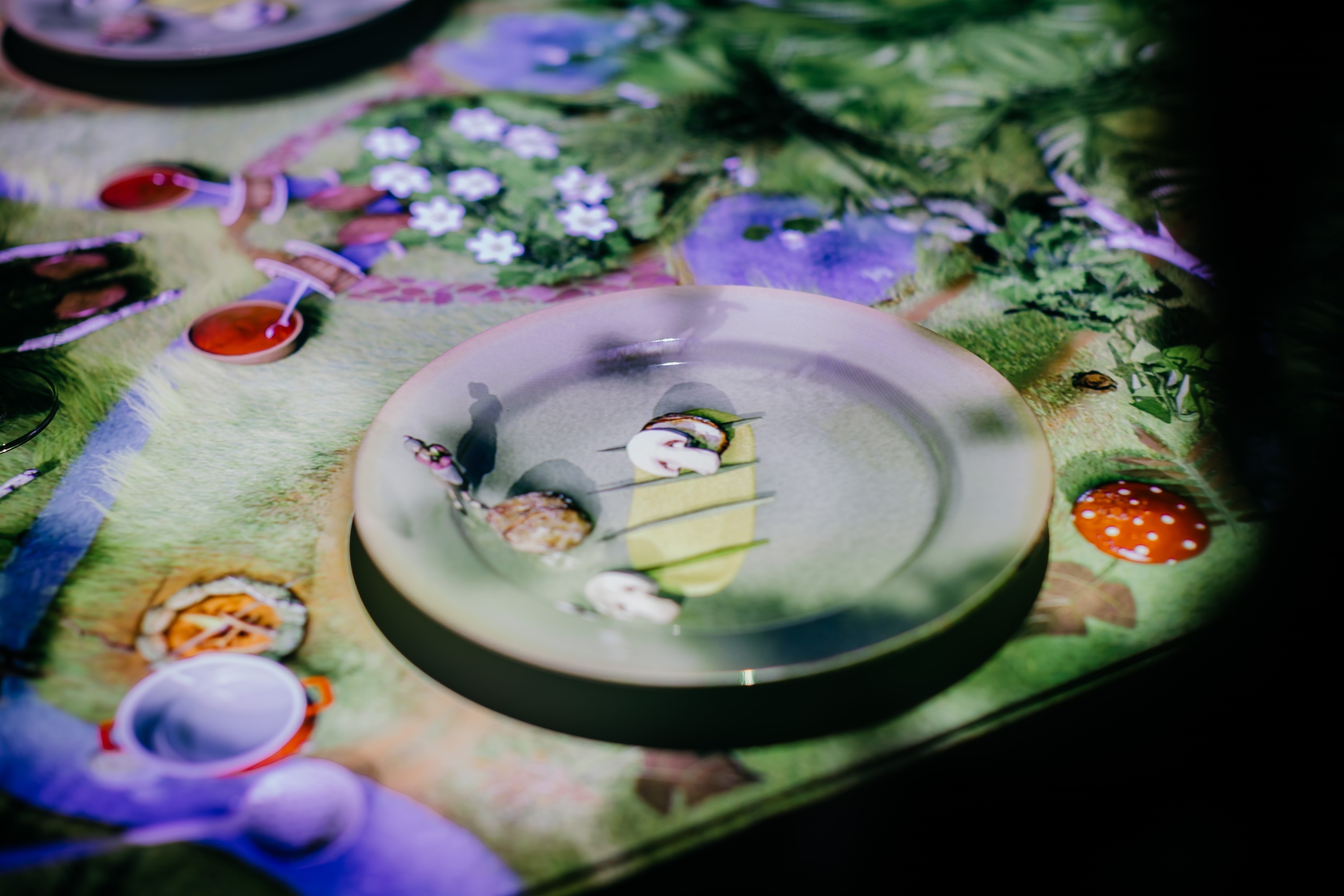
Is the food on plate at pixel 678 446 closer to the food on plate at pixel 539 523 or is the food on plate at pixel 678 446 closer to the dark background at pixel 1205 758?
the food on plate at pixel 539 523

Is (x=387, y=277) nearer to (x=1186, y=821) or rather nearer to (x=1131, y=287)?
(x=1131, y=287)

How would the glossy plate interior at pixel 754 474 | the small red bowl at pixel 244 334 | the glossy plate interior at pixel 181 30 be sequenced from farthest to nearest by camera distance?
1. the glossy plate interior at pixel 181 30
2. the small red bowl at pixel 244 334
3. the glossy plate interior at pixel 754 474

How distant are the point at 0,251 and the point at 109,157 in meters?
0.20

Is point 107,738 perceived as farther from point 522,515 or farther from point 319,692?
point 522,515

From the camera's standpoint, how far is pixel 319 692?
0.59 metres

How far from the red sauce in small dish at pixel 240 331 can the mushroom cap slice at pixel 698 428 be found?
367 mm

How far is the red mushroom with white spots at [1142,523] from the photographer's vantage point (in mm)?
662

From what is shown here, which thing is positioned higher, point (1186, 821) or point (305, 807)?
point (305, 807)

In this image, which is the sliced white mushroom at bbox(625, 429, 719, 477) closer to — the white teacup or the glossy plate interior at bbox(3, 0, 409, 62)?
the white teacup

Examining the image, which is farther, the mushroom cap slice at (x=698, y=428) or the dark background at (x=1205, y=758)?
the mushroom cap slice at (x=698, y=428)

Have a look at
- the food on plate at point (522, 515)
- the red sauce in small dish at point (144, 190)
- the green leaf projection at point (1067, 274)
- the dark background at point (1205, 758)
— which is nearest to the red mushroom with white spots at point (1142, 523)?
the dark background at point (1205, 758)

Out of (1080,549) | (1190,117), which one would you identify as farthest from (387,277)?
(1190,117)

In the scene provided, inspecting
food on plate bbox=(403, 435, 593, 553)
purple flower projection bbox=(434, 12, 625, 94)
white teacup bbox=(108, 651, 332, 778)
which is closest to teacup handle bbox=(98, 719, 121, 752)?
white teacup bbox=(108, 651, 332, 778)

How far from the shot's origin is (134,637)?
616 mm
